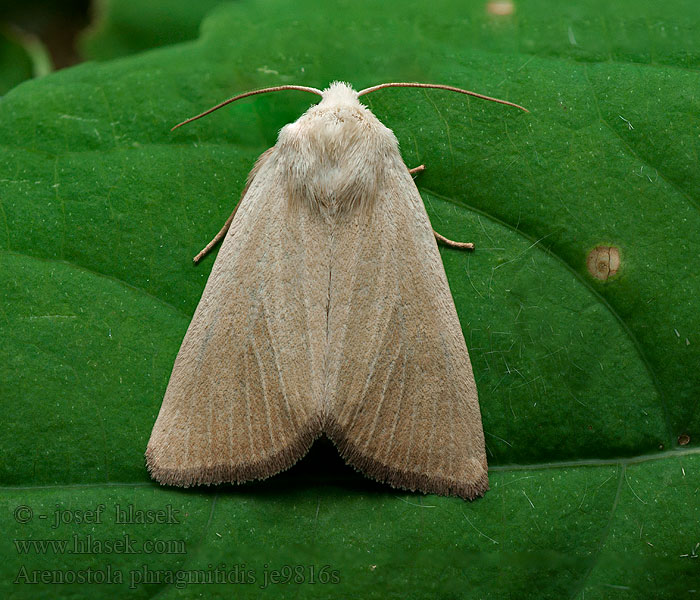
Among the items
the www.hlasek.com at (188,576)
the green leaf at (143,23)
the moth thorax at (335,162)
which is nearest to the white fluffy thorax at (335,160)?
the moth thorax at (335,162)

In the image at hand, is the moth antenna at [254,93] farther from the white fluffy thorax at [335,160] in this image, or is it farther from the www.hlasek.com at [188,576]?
the www.hlasek.com at [188,576]

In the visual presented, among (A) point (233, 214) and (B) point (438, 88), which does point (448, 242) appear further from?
(A) point (233, 214)

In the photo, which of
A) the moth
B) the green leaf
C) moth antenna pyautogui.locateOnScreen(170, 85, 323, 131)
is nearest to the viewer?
the moth

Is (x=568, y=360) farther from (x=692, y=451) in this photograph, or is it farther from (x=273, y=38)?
(x=273, y=38)

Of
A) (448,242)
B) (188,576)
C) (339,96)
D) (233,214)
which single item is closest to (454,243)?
(448,242)

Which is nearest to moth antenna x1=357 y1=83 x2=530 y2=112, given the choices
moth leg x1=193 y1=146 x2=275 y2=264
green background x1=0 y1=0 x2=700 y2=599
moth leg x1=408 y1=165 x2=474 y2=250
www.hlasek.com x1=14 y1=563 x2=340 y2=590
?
green background x1=0 y1=0 x2=700 y2=599

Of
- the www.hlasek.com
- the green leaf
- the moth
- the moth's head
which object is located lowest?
the www.hlasek.com

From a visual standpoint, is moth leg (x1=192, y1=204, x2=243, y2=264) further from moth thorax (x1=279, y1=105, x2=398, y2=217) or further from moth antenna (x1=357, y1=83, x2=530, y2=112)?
moth antenna (x1=357, y1=83, x2=530, y2=112)
